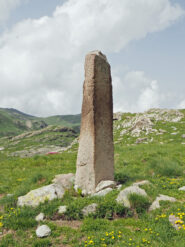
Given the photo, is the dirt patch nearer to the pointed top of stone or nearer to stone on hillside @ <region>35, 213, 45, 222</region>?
stone on hillside @ <region>35, 213, 45, 222</region>

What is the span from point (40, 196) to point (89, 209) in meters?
2.13

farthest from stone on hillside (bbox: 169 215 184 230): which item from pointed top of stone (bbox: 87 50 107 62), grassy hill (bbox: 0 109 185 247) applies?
pointed top of stone (bbox: 87 50 107 62)

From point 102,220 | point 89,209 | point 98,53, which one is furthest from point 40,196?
point 98,53

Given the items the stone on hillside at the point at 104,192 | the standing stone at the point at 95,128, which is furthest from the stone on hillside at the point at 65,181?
the stone on hillside at the point at 104,192

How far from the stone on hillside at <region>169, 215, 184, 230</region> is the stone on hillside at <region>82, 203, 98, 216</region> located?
2.42 meters

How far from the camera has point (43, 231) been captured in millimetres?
6297

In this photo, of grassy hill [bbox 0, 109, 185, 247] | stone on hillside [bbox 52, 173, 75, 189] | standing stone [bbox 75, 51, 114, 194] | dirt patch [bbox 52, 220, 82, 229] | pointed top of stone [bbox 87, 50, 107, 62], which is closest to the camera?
grassy hill [bbox 0, 109, 185, 247]

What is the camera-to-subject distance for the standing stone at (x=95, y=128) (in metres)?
9.50

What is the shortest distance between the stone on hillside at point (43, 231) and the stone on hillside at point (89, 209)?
1.38 meters

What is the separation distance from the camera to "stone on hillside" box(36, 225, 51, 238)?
6189 millimetres

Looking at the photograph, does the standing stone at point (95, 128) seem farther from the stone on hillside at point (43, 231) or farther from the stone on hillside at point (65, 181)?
the stone on hillside at point (43, 231)

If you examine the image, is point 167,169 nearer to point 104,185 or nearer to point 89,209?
point 104,185

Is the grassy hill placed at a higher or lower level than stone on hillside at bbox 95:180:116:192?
lower

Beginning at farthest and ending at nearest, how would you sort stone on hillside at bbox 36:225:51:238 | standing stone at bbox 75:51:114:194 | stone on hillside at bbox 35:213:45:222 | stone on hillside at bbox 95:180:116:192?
standing stone at bbox 75:51:114:194 < stone on hillside at bbox 95:180:116:192 < stone on hillside at bbox 35:213:45:222 < stone on hillside at bbox 36:225:51:238
